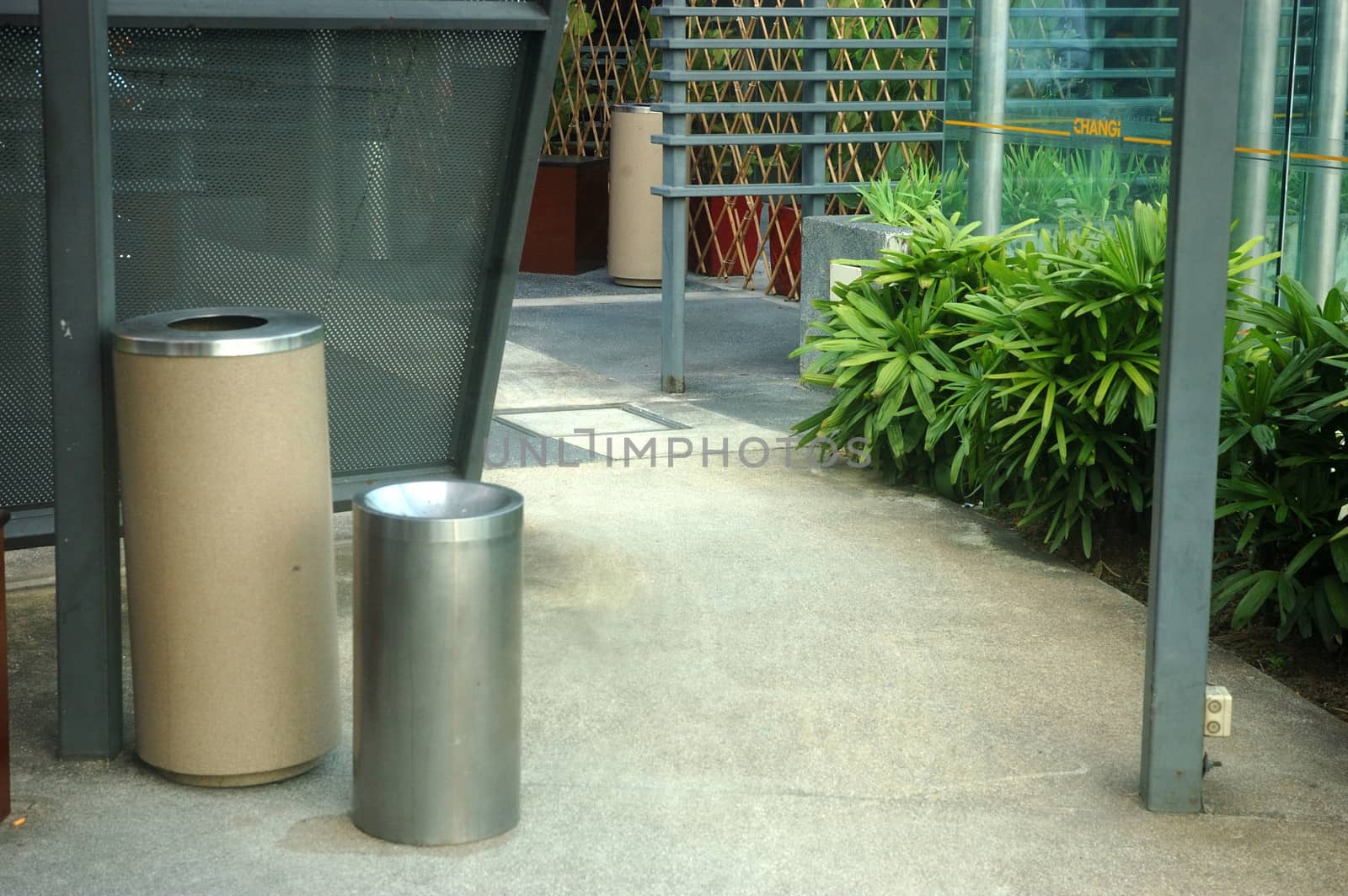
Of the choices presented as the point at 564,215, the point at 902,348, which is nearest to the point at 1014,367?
the point at 902,348

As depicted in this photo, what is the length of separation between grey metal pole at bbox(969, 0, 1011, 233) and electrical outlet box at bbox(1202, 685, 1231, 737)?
4949 mm

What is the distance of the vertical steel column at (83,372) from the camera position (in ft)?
12.0

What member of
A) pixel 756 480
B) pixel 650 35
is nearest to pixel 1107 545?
pixel 756 480

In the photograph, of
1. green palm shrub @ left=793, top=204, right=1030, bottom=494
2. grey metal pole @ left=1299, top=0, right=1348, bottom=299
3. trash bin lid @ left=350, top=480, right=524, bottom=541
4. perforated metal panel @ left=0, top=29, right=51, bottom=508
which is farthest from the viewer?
green palm shrub @ left=793, top=204, right=1030, bottom=494

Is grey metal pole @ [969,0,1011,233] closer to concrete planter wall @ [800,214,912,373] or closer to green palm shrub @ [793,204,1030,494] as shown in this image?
concrete planter wall @ [800,214,912,373]

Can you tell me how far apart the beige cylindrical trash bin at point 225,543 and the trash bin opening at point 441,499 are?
278mm

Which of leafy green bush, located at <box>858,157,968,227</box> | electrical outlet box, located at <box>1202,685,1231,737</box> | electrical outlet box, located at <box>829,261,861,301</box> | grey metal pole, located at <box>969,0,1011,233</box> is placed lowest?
electrical outlet box, located at <box>1202,685,1231,737</box>

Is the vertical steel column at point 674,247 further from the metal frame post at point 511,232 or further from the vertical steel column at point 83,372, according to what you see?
the vertical steel column at point 83,372

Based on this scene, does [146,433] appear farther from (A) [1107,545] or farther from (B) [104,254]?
(A) [1107,545]

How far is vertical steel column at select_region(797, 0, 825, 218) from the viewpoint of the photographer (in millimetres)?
9062

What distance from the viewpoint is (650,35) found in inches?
530

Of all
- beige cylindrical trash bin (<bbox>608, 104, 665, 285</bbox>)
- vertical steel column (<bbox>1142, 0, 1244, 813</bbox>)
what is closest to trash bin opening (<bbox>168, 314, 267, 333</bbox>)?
vertical steel column (<bbox>1142, 0, 1244, 813</bbox>)

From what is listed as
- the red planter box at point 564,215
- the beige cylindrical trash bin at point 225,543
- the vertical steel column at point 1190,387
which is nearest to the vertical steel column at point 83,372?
the beige cylindrical trash bin at point 225,543

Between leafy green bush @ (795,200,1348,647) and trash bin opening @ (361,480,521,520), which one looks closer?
trash bin opening @ (361,480,521,520)
